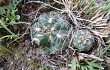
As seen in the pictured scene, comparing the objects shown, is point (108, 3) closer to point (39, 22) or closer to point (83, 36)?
point (83, 36)

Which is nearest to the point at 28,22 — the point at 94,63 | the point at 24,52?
the point at 24,52

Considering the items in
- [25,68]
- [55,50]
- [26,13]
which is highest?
[26,13]

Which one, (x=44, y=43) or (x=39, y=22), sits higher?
(x=39, y=22)
